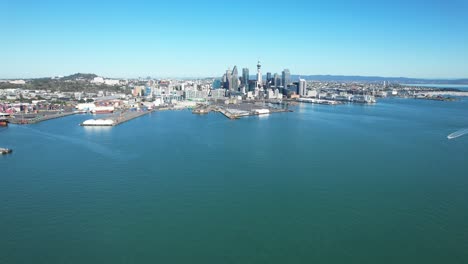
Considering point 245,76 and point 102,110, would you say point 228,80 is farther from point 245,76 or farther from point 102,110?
point 102,110

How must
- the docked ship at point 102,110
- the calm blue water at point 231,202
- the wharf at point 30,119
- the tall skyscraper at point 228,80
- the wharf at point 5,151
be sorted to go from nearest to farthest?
1. the calm blue water at point 231,202
2. the wharf at point 5,151
3. the wharf at point 30,119
4. the docked ship at point 102,110
5. the tall skyscraper at point 228,80

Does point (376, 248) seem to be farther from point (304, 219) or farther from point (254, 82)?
point (254, 82)

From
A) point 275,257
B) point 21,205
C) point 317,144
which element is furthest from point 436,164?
→ point 21,205

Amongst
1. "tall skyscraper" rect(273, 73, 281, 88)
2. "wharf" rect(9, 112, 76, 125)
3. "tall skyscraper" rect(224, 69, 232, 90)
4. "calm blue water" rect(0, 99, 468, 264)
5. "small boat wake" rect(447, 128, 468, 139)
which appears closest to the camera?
"calm blue water" rect(0, 99, 468, 264)

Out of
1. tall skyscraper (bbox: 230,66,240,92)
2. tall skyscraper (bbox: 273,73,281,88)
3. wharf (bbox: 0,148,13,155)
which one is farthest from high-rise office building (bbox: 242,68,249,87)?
wharf (bbox: 0,148,13,155)

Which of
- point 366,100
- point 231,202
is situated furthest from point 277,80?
point 231,202

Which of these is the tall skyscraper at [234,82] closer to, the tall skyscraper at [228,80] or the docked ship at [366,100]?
the tall skyscraper at [228,80]

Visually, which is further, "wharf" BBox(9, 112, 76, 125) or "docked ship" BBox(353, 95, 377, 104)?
"docked ship" BBox(353, 95, 377, 104)

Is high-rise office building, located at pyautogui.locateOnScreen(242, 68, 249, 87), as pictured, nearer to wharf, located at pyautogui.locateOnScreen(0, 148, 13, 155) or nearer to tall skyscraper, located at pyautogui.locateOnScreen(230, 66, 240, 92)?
tall skyscraper, located at pyautogui.locateOnScreen(230, 66, 240, 92)

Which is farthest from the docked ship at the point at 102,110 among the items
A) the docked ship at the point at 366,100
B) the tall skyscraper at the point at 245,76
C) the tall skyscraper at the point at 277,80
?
the tall skyscraper at the point at 277,80
